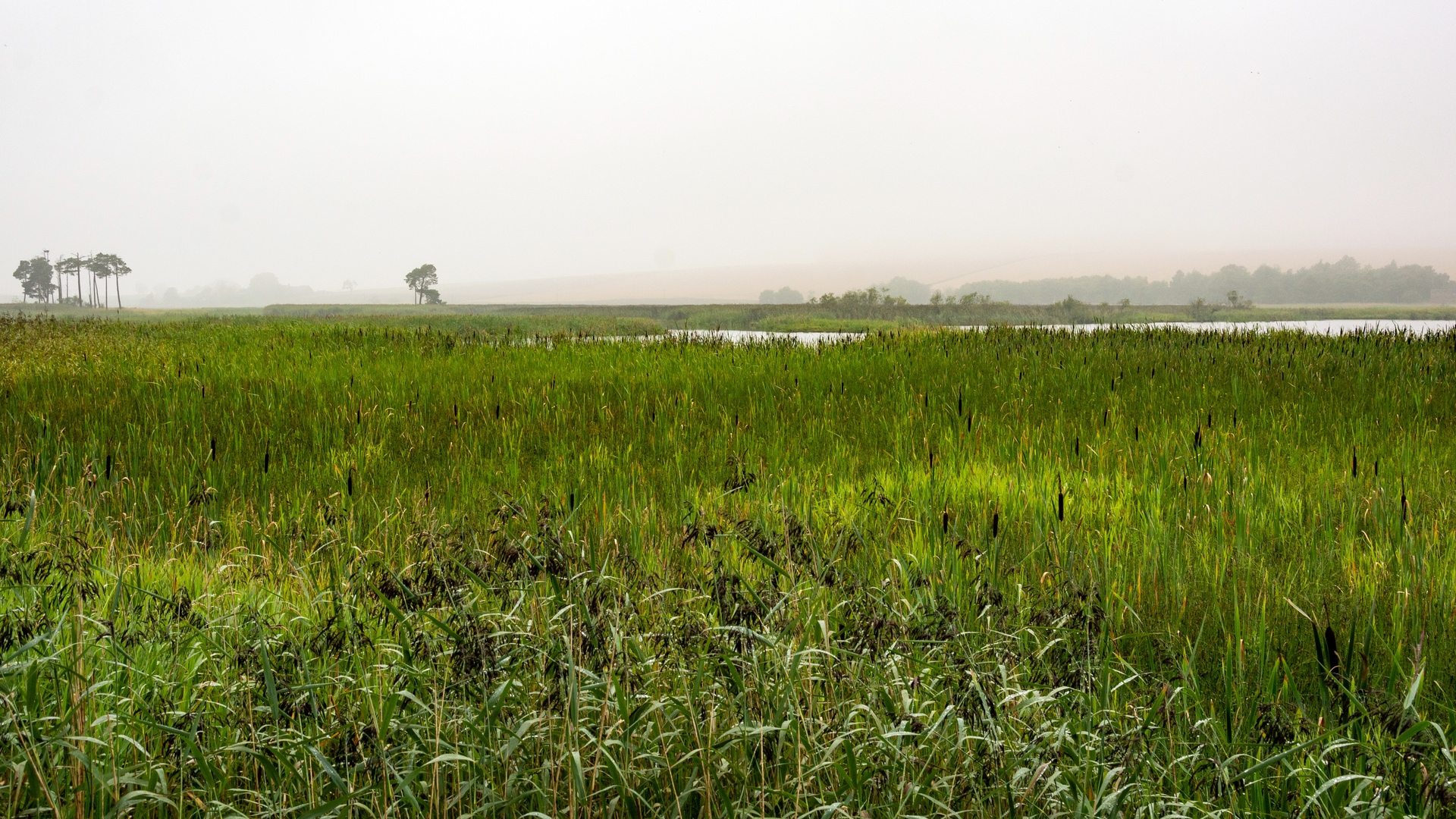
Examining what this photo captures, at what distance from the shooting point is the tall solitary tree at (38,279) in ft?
527

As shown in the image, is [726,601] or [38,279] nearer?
[726,601]

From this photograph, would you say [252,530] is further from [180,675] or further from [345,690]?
[345,690]

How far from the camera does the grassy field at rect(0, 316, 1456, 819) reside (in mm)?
1647

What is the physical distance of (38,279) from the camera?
16062 centimetres

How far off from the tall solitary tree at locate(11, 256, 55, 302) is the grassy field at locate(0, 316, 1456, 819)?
685 ft

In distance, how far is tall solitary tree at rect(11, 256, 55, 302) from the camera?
160625mm

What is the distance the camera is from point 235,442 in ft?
17.0

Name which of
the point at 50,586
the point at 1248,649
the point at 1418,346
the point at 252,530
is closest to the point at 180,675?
the point at 50,586

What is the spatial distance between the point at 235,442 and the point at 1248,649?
5754 mm

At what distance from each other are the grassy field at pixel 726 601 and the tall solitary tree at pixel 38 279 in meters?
209

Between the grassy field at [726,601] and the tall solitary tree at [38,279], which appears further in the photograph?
the tall solitary tree at [38,279]

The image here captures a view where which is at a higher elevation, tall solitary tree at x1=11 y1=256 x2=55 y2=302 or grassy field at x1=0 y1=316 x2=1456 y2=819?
tall solitary tree at x1=11 y1=256 x2=55 y2=302

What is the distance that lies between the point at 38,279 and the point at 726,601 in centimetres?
21736

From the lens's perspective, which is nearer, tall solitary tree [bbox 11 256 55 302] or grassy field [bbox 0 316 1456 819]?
grassy field [bbox 0 316 1456 819]
